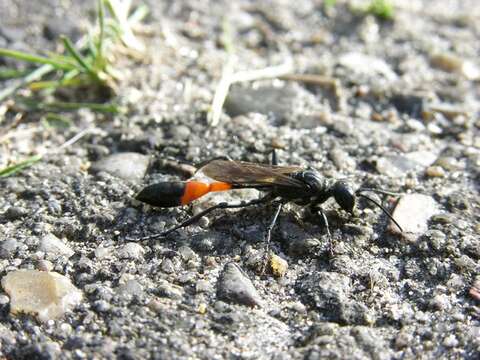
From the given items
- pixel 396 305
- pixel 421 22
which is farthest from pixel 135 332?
pixel 421 22

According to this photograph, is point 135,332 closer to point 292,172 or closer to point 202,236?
point 202,236

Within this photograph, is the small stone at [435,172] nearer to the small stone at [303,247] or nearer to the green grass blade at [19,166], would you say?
the small stone at [303,247]

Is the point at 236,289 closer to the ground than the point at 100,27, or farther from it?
closer to the ground

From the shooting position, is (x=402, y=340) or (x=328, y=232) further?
(x=328, y=232)

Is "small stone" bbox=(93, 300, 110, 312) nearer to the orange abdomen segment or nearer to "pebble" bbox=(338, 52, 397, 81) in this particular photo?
the orange abdomen segment

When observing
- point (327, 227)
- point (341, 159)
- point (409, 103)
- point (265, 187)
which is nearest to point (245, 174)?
point (265, 187)

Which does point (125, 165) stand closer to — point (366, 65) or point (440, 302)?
point (440, 302)

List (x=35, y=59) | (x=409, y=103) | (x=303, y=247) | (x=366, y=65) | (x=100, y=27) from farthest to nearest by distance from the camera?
(x=366, y=65) < (x=409, y=103) < (x=100, y=27) < (x=35, y=59) < (x=303, y=247)
